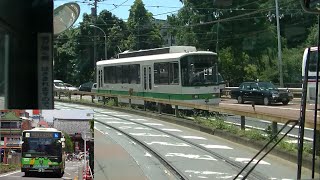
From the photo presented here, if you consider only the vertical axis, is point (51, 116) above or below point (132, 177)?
above

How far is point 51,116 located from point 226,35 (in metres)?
0.93

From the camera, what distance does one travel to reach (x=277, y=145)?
226cm

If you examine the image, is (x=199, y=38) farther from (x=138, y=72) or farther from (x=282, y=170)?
(x=282, y=170)

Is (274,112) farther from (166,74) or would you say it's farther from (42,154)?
(42,154)

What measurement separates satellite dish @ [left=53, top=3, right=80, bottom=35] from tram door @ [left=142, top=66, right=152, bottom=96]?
0.62 meters

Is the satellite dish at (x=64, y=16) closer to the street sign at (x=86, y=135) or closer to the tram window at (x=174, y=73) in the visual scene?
the street sign at (x=86, y=135)

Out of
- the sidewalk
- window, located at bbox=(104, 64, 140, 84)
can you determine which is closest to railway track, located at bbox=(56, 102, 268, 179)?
the sidewalk

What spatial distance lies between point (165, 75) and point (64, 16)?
84 centimetres

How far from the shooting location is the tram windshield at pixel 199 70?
246cm

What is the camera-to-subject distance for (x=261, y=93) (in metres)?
2.36

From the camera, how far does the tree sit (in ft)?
7.17

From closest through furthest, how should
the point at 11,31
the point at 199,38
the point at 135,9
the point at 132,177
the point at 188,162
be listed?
the point at 11,31, the point at 135,9, the point at 199,38, the point at 188,162, the point at 132,177

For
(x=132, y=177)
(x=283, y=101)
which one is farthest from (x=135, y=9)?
(x=132, y=177)

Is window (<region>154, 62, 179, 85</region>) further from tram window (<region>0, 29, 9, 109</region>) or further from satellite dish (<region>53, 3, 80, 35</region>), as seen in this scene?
tram window (<region>0, 29, 9, 109</region>)
